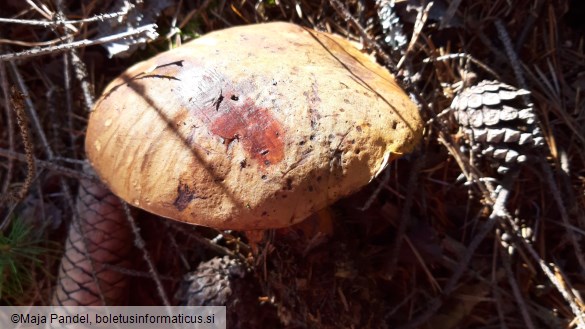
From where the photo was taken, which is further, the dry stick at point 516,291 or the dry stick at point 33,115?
the dry stick at point 33,115

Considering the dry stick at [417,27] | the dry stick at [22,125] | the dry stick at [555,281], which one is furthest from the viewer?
the dry stick at [417,27]

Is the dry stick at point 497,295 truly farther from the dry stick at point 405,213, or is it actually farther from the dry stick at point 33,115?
the dry stick at point 33,115

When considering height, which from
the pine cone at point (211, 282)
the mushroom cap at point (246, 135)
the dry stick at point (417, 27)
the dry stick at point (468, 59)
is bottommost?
the pine cone at point (211, 282)

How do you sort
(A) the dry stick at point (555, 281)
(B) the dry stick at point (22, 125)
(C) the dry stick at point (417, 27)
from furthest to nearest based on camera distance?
(C) the dry stick at point (417, 27), (A) the dry stick at point (555, 281), (B) the dry stick at point (22, 125)

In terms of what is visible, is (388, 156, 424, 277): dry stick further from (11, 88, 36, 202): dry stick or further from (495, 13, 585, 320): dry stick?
(11, 88, 36, 202): dry stick

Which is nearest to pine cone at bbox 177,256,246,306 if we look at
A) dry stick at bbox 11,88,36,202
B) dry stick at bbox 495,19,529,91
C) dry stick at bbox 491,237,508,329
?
dry stick at bbox 11,88,36,202

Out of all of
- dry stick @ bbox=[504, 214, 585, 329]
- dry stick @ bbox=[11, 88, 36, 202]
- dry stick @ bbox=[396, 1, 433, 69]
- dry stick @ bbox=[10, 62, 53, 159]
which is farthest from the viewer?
dry stick @ bbox=[10, 62, 53, 159]

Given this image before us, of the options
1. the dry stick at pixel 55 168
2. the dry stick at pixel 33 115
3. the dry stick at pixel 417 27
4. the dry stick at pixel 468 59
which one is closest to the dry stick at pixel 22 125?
the dry stick at pixel 55 168
